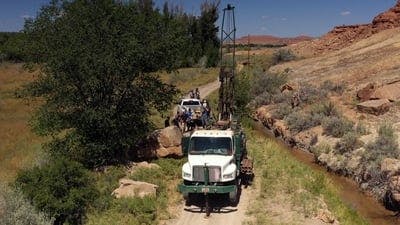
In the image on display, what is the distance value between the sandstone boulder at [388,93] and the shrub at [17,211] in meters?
26.8

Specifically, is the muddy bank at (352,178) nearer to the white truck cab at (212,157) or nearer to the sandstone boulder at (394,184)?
the sandstone boulder at (394,184)

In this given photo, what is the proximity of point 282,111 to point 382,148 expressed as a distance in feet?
48.6

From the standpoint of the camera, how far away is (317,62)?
197 ft

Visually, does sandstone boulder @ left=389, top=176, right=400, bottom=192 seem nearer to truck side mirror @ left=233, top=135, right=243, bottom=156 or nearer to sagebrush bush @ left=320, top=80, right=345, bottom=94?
truck side mirror @ left=233, top=135, right=243, bottom=156

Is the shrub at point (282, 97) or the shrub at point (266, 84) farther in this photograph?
the shrub at point (266, 84)

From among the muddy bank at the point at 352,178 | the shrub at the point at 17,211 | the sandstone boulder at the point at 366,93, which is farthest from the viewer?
the sandstone boulder at the point at 366,93

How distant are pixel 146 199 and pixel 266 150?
33.2 ft

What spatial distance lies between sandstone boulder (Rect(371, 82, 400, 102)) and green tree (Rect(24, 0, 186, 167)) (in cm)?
1793

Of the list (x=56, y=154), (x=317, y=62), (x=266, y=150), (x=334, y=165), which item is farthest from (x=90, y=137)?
(x=317, y=62)

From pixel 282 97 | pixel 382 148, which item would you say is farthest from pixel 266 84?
pixel 382 148

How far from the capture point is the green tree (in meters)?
21.2

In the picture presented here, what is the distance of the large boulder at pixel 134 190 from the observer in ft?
58.9

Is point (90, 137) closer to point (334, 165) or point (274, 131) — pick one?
point (334, 165)

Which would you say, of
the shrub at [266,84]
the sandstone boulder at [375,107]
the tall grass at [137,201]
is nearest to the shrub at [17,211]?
the tall grass at [137,201]
